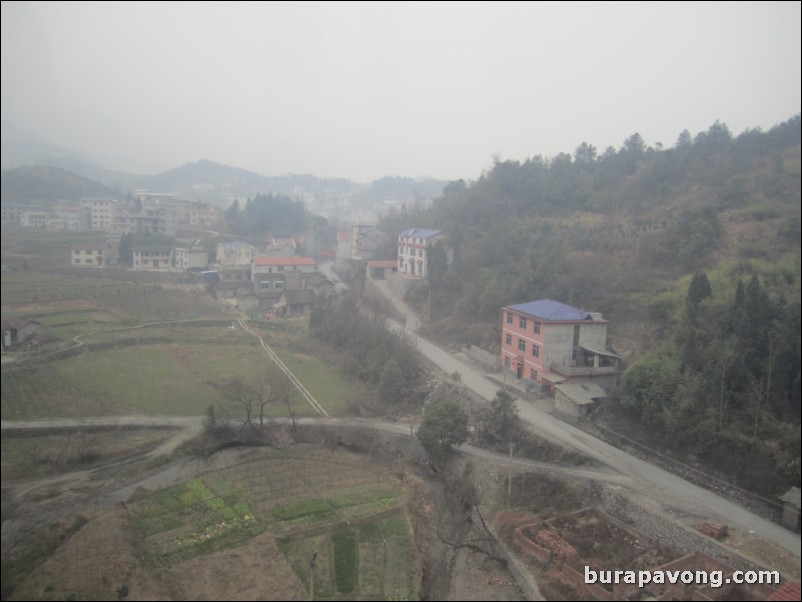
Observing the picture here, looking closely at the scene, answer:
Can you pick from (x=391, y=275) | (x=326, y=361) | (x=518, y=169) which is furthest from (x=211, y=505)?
(x=518, y=169)

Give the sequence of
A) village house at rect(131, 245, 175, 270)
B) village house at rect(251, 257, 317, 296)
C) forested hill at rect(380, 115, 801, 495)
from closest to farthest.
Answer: forested hill at rect(380, 115, 801, 495) → village house at rect(131, 245, 175, 270) → village house at rect(251, 257, 317, 296)

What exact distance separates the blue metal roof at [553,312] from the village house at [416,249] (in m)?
7.24

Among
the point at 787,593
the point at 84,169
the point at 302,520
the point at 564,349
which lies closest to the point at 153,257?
the point at 84,169

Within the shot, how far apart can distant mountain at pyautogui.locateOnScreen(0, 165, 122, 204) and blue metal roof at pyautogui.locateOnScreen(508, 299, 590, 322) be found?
9.70 meters

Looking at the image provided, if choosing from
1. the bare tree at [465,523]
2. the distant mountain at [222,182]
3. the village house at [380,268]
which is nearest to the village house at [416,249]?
the village house at [380,268]

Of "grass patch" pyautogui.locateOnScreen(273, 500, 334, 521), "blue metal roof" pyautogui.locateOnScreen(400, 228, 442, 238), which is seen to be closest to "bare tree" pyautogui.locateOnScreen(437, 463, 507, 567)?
"grass patch" pyautogui.locateOnScreen(273, 500, 334, 521)

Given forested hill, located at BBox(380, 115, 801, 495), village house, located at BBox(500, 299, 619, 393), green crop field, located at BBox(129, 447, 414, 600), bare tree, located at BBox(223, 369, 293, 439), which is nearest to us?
green crop field, located at BBox(129, 447, 414, 600)

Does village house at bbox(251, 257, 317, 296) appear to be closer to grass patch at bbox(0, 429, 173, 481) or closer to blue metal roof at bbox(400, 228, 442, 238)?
blue metal roof at bbox(400, 228, 442, 238)

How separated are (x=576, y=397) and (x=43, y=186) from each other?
36.5 feet

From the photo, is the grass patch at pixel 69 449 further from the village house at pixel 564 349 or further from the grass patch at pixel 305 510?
the village house at pixel 564 349

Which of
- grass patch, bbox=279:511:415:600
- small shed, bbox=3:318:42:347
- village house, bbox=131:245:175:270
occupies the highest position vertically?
village house, bbox=131:245:175:270

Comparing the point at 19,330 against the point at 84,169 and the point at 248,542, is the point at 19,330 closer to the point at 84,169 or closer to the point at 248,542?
the point at 248,542

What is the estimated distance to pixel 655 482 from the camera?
7805 millimetres

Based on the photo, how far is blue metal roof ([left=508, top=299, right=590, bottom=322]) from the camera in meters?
11.5
